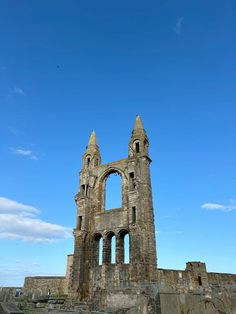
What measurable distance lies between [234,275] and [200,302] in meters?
23.6

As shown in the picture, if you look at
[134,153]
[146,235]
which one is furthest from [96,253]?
[134,153]

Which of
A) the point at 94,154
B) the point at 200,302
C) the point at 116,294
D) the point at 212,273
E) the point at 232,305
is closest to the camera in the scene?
the point at 200,302

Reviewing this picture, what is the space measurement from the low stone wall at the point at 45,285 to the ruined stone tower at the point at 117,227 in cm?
305

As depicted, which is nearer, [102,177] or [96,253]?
[96,253]

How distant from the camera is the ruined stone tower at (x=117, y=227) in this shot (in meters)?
19.0

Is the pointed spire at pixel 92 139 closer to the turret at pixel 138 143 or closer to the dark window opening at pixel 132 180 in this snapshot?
the turret at pixel 138 143

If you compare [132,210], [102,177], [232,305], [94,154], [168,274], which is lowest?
[232,305]

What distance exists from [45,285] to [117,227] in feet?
31.0

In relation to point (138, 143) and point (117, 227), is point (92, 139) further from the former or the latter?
point (117, 227)

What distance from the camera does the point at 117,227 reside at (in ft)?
69.7

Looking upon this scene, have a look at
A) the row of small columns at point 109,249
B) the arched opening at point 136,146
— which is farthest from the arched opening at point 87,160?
the row of small columns at point 109,249

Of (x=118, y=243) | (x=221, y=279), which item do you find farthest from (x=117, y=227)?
(x=221, y=279)

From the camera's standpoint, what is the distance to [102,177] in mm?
24766

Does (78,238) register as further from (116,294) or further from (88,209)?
(116,294)
